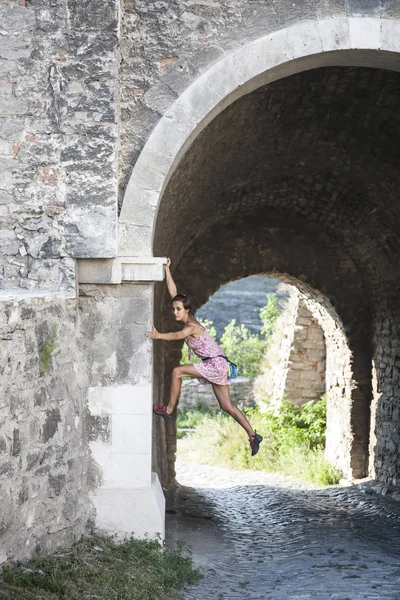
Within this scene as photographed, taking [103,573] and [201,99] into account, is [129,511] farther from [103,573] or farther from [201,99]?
[201,99]

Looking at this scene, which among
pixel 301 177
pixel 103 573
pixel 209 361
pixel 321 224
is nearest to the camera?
pixel 103 573

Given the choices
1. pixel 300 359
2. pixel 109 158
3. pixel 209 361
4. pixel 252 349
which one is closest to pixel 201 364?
pixel 209 361

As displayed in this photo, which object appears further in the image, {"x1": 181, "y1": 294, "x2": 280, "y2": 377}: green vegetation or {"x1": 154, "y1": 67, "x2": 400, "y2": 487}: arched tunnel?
{"x1": 181, "y1": 294, "x2": 280, "y2": 377}: green vegetation

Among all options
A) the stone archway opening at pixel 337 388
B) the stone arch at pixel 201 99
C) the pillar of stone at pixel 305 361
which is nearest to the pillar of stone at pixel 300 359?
the pillar of stone at pixel 305 361

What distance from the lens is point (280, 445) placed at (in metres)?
12.0

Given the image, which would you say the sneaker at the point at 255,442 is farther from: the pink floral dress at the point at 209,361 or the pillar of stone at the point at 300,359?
the pillar of stone at the point at 300,359

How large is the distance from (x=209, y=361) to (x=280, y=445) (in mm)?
6247

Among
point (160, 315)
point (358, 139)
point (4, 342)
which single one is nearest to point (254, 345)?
point (160, 315)

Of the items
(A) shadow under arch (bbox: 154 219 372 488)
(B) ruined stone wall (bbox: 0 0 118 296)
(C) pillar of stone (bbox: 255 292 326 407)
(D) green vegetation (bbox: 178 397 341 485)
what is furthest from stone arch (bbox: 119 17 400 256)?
(C) pillar of stone (bbox: 255 292 326 407)

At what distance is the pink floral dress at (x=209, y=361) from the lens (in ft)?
19.8

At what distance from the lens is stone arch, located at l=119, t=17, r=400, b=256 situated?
17.8 feet

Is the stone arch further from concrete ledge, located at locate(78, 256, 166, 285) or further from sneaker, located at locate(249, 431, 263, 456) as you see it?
sneaker, located at locate(249, 431, 263, 456)

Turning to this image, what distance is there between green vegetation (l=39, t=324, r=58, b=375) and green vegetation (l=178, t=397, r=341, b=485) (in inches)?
255

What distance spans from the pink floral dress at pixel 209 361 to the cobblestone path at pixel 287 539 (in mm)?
1220
